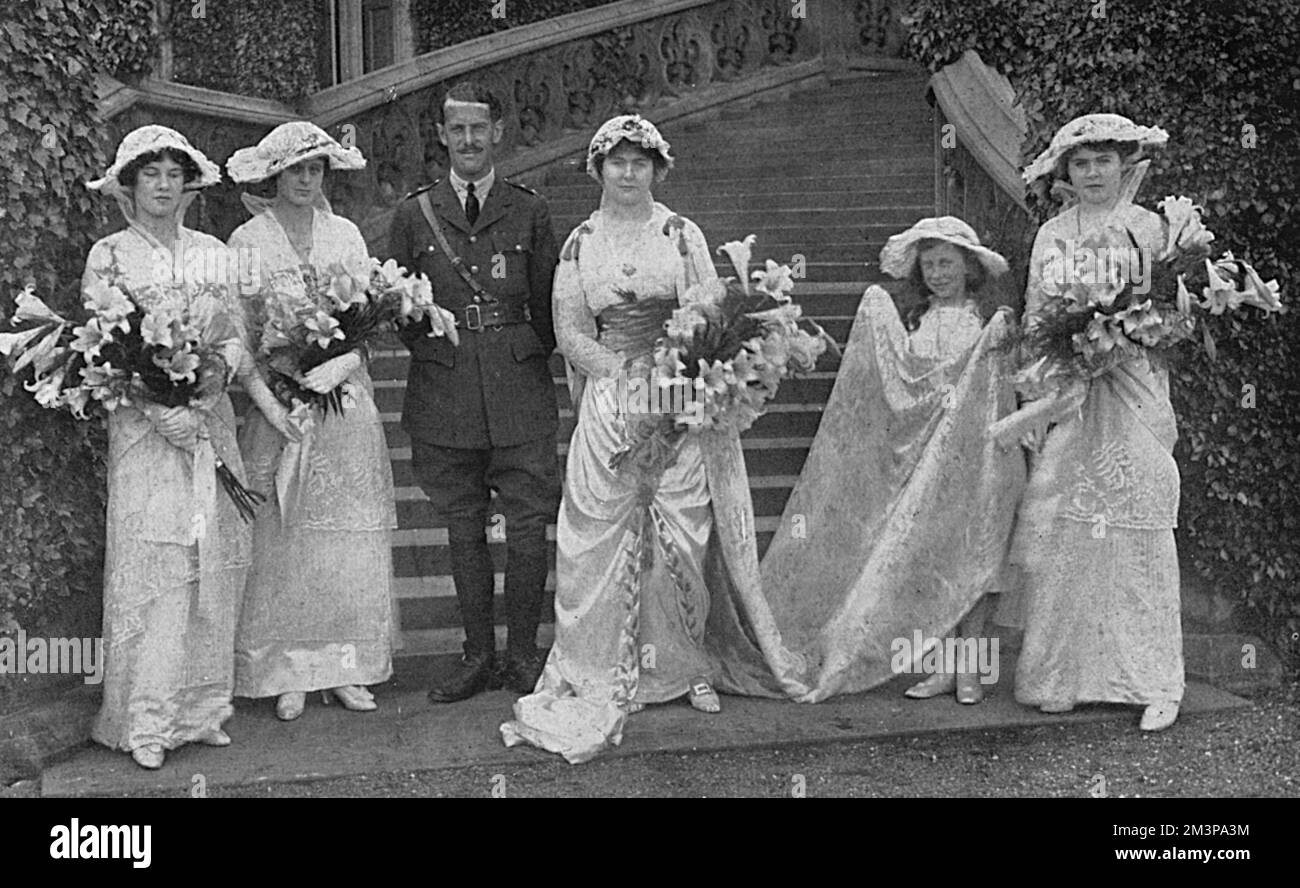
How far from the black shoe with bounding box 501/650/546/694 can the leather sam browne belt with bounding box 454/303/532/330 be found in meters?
1.28

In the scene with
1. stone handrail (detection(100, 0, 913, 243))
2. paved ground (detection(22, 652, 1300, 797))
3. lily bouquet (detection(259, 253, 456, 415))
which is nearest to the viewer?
paved ground (detection(22, 652, 1300, 797))

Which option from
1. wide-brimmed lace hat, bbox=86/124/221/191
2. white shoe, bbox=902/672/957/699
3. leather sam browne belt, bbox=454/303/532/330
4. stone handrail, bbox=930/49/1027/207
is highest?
stone handrail, bbox=930/49/1027/207

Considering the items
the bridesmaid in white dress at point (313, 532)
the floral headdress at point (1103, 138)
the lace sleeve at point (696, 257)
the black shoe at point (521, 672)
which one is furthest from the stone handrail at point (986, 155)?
the bridesmaid in white dress at point (313, 532)

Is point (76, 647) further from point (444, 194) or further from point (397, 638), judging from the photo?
point (444, 194)

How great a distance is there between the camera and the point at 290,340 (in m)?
5.23

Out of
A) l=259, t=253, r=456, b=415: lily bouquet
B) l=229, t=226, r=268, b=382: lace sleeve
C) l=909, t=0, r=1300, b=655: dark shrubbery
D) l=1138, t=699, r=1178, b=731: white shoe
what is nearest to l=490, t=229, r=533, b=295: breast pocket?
l=259, t=253, r=456, b=415: lily bouquet

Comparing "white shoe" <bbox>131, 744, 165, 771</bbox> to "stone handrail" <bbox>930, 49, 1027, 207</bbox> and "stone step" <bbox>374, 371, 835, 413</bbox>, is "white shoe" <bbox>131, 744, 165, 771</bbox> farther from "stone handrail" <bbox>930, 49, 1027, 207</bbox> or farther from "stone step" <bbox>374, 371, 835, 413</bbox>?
"stone handrail" <bbox>930, 49, 1027, 207</bbox>

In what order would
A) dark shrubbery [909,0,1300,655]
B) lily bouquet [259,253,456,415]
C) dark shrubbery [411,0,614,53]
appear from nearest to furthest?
lily bouquet [259,253,456,415], dark shrubbery [909,0,1300,655], dark shrubbery [411,0,614,53]

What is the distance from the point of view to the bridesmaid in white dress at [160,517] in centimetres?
505

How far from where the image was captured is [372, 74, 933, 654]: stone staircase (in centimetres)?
662
